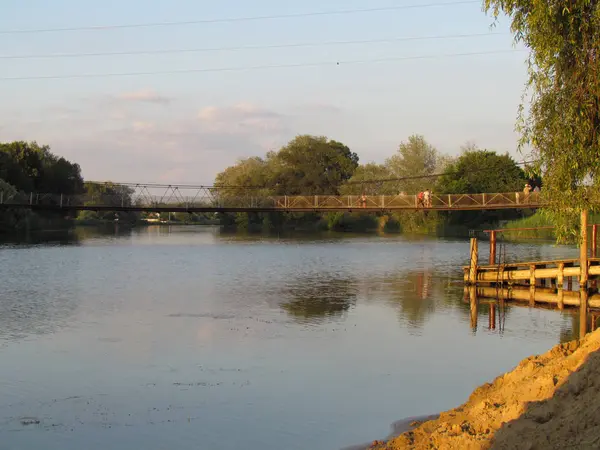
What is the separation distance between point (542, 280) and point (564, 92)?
1674cm

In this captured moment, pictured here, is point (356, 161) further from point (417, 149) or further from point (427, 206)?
point (427, 206)

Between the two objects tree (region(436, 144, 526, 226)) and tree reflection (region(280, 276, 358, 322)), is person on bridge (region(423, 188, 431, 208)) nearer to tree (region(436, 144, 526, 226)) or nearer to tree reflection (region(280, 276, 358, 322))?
tree (region(436, 144, 526, 226))

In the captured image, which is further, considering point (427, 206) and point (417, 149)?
point (417, 149)

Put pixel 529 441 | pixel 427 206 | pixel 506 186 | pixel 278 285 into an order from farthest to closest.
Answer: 1. pixel 506 186
2. pixel 427 206
3. pixel 278 285
4. pixel 529 441

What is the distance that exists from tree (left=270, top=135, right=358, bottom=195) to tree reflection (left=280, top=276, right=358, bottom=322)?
9184 cm

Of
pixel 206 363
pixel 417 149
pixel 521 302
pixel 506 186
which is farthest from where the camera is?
pixel 417 149

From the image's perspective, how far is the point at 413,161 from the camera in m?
A: 114

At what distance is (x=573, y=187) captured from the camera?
21.5 meters

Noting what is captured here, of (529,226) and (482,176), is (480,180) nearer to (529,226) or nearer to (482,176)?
(482,176)

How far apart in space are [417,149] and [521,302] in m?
85.7

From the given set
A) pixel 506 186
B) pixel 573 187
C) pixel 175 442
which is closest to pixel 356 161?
pixel 506 186

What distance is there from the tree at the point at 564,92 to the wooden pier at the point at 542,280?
5660mm

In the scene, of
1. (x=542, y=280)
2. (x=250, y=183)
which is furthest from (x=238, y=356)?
(x=250, y=183)

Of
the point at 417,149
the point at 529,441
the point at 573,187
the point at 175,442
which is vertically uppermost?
the point at 417,149
